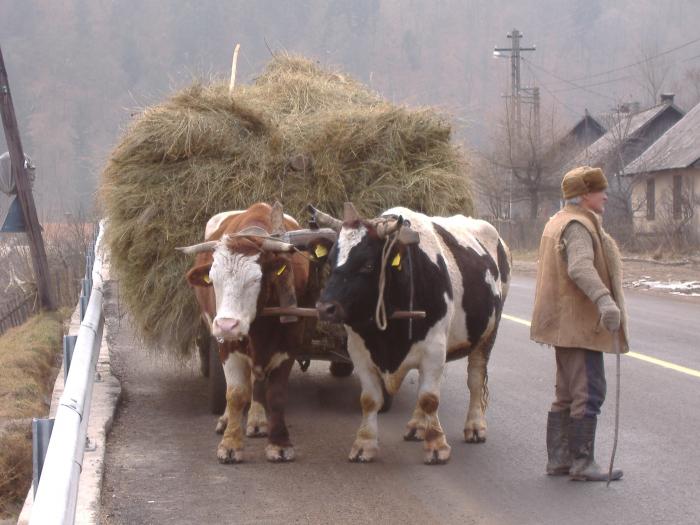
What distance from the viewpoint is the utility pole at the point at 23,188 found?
50.5 feet

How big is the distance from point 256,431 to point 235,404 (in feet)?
2.53

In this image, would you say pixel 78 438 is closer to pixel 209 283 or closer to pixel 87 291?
A: pixel 209 283

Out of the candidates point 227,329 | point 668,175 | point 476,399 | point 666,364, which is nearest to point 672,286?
point 666,364

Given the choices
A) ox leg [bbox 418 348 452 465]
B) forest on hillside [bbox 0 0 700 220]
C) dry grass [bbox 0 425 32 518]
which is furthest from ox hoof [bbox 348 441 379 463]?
forest on hillside [bbox 0 0 700 220]

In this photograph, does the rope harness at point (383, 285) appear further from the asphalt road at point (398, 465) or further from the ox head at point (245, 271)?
the asphalt road at point (398, 465)

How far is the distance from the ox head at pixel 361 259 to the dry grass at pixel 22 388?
2.58 m

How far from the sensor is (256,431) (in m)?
8.45

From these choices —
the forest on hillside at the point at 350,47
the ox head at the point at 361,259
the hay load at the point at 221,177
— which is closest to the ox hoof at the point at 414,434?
the ox head at the point at 361,259

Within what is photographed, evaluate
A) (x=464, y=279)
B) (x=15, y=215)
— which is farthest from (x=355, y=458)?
(x=15, y=215)

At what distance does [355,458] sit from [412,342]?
2.82 feet

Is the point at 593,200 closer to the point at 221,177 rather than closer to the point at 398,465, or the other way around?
the point at 398,465

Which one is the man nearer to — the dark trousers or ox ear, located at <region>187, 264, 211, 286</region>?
the dark trousers

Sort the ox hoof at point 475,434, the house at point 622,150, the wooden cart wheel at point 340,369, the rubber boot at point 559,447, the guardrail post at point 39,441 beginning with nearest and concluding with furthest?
the guardrail post at point 39,441, the rubber boot at point 559,447, the ox hoof at point 475,434, the wooden cart wheel at point 340,369, the house at point 622,150

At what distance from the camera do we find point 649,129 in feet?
188
